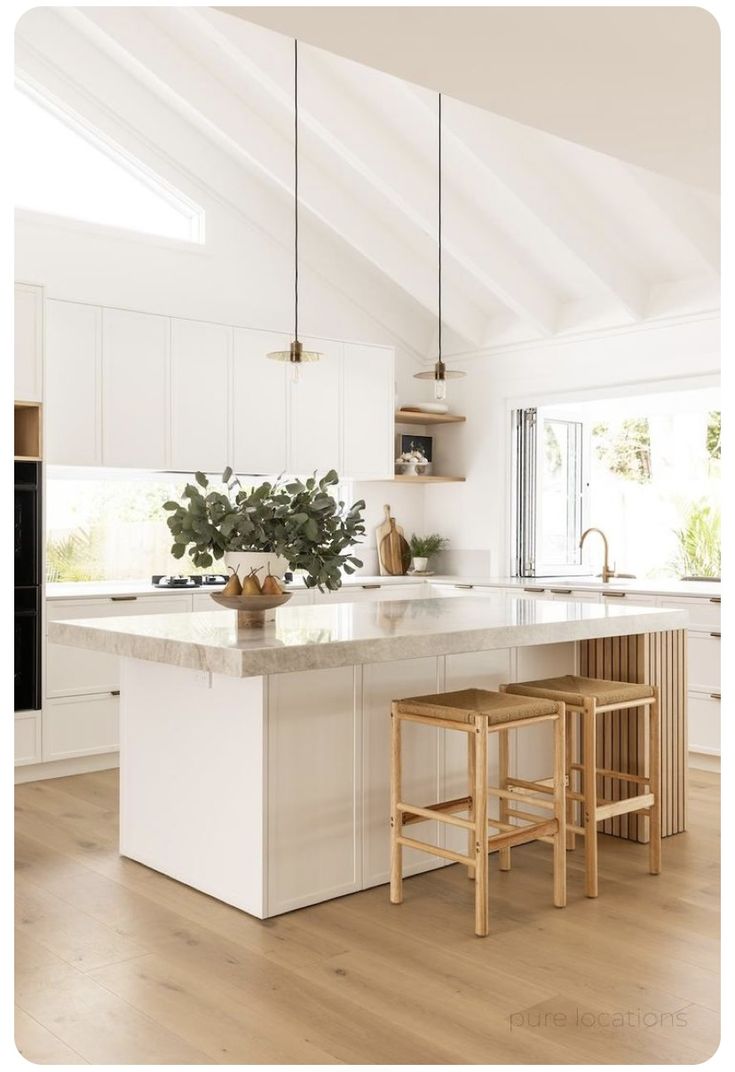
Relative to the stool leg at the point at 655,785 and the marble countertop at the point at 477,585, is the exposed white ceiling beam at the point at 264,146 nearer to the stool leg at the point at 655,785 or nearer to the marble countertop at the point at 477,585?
the marble countertop at the point at 477,585

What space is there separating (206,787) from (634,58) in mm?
2507

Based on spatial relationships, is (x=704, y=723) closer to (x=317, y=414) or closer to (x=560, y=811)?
(x=560, y=811)

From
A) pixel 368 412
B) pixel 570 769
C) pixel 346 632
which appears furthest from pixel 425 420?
pixel 346 632

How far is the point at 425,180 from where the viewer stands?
600cm

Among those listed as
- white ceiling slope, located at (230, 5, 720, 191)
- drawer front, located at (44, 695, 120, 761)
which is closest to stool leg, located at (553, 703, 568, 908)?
white ceiling slope, located at (230, 5, 720, 191)

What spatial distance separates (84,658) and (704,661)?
322 cm

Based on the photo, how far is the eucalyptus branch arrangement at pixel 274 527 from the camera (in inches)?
135

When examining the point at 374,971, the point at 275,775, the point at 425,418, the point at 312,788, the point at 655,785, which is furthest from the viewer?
the point at 425,418

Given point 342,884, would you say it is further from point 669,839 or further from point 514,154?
point 514,154

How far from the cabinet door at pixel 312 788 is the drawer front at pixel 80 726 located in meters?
2.23

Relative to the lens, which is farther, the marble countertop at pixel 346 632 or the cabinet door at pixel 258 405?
the cabinet door at pixel 258 405

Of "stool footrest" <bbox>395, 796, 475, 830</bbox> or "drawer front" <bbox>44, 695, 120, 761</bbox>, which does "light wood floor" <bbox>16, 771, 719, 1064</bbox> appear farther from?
"drawer front" <bbox>44, 695, 120, 761</bbox>

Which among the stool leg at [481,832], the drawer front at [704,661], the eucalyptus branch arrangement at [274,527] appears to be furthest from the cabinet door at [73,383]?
the drawer front at [704,661]

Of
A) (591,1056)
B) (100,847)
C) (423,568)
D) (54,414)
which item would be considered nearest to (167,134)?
(54,414)
